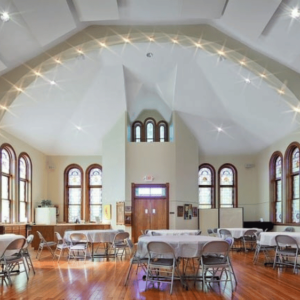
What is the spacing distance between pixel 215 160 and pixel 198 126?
7.40ft

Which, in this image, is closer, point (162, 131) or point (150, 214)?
point (150, 214)

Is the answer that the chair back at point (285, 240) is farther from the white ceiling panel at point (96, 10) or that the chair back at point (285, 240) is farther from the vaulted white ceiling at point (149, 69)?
the white ceiling panel at point (96, 10)

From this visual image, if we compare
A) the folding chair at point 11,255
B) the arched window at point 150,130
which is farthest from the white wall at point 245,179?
the folding chair at point 11,255

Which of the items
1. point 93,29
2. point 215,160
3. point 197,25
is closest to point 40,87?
point 93,29

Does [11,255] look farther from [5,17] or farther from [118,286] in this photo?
[5,17]

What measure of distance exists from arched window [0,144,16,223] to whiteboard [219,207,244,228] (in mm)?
7528

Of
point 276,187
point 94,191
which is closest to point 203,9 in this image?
point 276,187

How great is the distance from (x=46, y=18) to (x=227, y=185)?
Result: 10670mm

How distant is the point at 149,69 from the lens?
12.9 m

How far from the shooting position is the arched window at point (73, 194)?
53.1ft

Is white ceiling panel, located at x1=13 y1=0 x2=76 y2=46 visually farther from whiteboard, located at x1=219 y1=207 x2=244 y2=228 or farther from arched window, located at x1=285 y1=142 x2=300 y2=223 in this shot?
whiteboard, located at x1=219 y1=207 x2=244 y2=228

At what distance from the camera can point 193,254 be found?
20.3 ft

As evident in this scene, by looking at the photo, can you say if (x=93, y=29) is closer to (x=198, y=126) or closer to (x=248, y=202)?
(x=198, y=126)

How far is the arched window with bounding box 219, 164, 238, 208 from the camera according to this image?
640 inches
